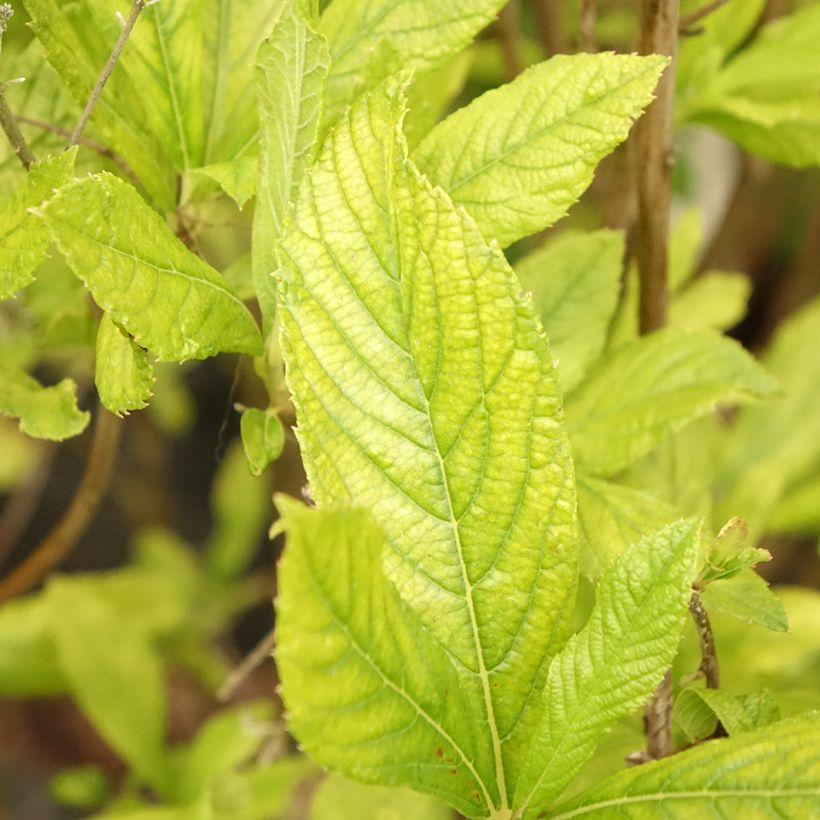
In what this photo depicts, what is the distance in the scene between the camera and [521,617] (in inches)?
19.1

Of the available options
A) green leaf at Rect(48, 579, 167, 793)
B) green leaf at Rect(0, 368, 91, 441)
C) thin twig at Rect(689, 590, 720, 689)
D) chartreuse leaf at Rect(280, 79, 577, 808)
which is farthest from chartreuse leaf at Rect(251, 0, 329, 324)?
green leaf at Rect(48, 579, 167, 793)

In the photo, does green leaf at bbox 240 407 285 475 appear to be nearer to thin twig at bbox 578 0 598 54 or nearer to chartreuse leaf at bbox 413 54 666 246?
chartreuse leaf at bbox 413 54 666 246

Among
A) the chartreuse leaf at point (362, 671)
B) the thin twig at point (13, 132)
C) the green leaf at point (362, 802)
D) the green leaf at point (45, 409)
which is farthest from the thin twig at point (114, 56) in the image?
the green leaf at point (362, 802)

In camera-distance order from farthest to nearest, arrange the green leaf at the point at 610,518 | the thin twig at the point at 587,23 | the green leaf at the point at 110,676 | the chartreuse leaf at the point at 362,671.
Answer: the green leaf at the point at 110,676
the thin twig at the point at 587,23
the green leaf at the point at 610,518
the chartreuse leaf at the point at 362,671

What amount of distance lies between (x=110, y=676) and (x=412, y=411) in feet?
2.76

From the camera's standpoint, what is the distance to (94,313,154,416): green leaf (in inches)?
18.9

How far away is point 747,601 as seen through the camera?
51cm

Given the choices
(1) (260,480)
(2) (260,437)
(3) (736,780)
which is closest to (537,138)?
(2) (260,437)

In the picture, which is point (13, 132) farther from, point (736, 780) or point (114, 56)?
point (736, 780)

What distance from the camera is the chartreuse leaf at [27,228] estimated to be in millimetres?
475

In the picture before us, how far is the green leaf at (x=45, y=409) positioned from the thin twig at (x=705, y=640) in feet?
1.12

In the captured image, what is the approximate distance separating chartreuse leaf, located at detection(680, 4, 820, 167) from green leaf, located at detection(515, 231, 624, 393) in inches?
5.9

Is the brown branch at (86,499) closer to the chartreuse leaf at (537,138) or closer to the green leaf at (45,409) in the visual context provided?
the green leaf at (45,409)

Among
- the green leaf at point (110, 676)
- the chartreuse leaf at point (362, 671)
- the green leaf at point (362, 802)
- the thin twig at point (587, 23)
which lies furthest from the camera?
the green leaf at point (110, 676)
